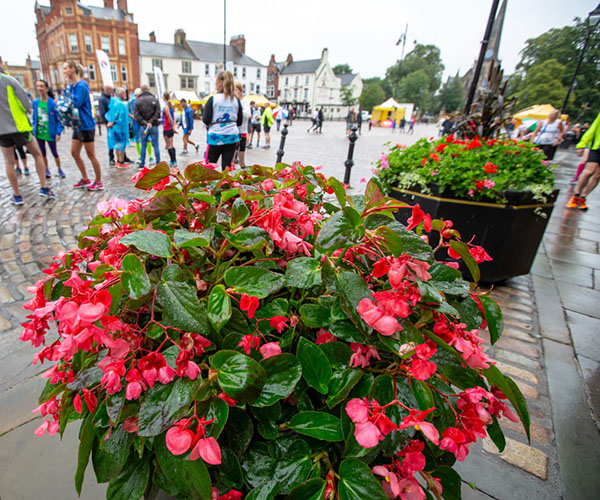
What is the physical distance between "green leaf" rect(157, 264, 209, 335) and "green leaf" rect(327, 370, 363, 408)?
12.3 inches

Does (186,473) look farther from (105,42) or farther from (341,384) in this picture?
(105,42)

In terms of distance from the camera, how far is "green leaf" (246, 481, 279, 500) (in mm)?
702

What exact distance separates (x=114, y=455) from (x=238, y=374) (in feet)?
1.27

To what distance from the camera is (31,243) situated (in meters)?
3.95

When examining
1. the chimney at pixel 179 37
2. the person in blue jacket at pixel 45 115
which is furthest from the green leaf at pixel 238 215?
the chimney at pixel 179 37

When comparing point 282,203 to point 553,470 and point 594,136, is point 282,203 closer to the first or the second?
point 553,470

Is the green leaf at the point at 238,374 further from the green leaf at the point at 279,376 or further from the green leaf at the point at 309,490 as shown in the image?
the green leaf at the point at 309,490

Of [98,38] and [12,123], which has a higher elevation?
[98,38]

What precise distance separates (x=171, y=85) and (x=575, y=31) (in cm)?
5662

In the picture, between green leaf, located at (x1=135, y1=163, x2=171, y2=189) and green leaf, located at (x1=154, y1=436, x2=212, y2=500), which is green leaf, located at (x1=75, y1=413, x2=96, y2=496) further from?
green leaf, located at (x1=135, y1=163, x2=171, y2=189)

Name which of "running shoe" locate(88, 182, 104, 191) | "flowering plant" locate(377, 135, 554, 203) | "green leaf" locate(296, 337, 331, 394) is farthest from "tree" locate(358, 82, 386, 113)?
"green leaf" locate(296, 337, 331, 394)

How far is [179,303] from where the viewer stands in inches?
28.6

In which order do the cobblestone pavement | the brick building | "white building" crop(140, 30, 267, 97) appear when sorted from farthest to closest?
1. "white building" crop(140, 30, 267, 97)
2. the brick building
3. the cobblestone pavement

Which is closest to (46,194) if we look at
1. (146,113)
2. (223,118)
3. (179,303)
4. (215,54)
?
A: (223,118)
